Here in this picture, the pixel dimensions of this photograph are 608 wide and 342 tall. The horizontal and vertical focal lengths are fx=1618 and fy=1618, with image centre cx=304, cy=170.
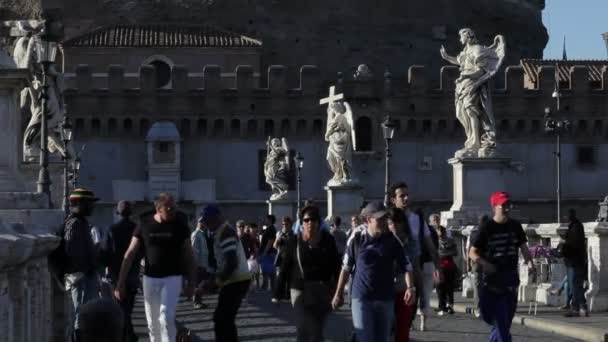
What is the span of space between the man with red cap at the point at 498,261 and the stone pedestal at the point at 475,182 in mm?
9874

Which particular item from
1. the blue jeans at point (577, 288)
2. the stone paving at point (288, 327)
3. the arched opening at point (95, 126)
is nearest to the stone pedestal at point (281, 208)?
the arched opening at point (95, 126)

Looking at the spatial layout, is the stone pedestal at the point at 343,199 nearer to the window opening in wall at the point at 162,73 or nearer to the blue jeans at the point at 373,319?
the blue jeans at the point at 373,319

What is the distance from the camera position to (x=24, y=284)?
27.3 ft

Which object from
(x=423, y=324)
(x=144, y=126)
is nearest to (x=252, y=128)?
(x=144, y=126)

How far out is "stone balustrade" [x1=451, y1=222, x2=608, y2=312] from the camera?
53.0ft

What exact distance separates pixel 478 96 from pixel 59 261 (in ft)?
34.1

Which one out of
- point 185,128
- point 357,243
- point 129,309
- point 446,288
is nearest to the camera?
point 357,243

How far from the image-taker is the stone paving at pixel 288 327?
13453 millimetres

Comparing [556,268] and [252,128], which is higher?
[252,128]

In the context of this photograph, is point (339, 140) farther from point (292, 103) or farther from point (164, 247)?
point (292, 103)

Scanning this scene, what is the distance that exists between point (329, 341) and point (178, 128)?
41887 millimetres

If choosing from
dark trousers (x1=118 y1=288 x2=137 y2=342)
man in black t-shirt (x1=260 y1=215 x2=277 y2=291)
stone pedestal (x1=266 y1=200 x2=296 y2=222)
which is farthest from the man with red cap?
stone pedestal (x1=266 y1=200 x2=296 y2=222)

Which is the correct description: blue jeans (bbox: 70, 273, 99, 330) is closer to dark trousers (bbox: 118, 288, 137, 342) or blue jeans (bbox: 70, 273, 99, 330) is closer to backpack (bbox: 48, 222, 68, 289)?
backpack (bbox: 48, 222, 68, 289)

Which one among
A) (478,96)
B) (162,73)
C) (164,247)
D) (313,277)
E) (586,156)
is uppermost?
(162,73)
